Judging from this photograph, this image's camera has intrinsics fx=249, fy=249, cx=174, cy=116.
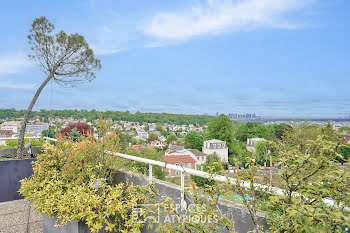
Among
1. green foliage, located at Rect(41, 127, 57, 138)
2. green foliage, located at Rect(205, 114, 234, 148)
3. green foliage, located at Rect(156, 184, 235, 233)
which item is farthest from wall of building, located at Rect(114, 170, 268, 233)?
green foliage, located at Rect(205, 114, 234, 148)

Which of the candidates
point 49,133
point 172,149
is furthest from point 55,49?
point 172,149

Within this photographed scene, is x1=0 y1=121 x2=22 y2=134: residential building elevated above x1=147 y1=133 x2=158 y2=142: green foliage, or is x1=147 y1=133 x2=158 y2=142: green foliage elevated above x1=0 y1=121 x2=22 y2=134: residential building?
x1=0 y1=121 x2=22 y2=134: residential building

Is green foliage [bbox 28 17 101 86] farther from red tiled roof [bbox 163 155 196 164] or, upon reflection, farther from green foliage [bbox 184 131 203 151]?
green foliage [bbox 184 131 203 151]

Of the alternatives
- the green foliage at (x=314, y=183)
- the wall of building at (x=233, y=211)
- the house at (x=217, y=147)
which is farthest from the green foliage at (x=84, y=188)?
the house at (x=217, y=147)

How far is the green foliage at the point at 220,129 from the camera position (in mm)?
44344

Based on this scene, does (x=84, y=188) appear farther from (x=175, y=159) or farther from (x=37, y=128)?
(x=175, y=159)

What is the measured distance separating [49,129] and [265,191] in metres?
6.71

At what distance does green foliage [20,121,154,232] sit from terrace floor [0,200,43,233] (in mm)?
482

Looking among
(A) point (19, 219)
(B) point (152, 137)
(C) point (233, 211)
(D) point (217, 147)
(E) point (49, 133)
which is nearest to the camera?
(C) point (233, 211)

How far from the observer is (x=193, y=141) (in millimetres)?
49688

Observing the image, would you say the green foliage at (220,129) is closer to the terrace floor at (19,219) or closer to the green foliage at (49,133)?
the green foliage at (49,133)

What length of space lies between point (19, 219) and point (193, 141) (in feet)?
154

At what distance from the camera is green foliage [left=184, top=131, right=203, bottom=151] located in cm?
4969

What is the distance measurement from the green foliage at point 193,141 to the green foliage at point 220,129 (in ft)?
14.6
